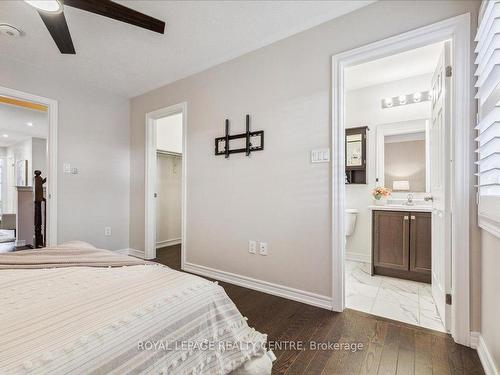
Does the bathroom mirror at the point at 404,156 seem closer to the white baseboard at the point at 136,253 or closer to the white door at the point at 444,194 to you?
the white door at the point at 444,194

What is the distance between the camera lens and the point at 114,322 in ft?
2.83

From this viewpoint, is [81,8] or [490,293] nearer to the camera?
[490,293]

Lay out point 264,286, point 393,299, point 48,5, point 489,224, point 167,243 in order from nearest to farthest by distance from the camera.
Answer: point 489,224 → point 48,5 → point 393,299 → point 264,286 → point 167,243

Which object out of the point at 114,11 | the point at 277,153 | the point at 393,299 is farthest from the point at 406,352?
the point at 114,11

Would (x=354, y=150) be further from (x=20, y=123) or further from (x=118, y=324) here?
(x=20, y=123)

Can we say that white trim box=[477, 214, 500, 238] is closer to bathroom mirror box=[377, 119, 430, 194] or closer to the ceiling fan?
bathroom mirror box=[377, 119, 430, 194]

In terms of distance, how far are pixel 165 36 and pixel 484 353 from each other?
11.1ft

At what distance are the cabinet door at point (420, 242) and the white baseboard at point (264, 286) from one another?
1.40 m

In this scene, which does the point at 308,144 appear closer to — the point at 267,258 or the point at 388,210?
the point at 267,258

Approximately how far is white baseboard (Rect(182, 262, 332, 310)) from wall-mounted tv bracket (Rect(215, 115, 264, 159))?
132 cm

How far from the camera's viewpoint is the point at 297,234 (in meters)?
2.33

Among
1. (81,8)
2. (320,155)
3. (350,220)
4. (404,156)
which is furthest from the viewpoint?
(350,220)

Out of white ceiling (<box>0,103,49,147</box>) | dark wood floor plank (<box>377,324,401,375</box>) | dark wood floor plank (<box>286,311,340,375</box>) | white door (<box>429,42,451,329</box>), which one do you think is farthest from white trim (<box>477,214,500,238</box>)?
white ceiling (<box>0,103,49,147</box>)

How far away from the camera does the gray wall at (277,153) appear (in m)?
2.13
